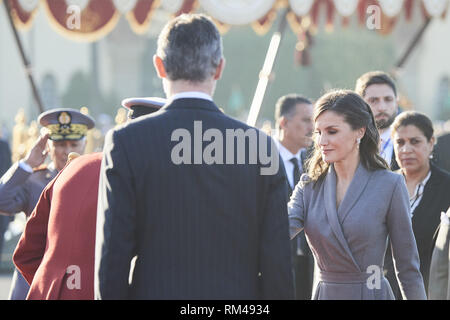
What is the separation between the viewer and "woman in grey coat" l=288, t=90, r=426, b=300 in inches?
127

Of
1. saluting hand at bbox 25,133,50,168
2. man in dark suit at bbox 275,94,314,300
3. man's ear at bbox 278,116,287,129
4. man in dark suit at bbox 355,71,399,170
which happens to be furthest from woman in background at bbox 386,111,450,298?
saluting hand at bbox 25,133,50,168

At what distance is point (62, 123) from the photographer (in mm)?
4895

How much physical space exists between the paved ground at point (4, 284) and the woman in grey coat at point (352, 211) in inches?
192

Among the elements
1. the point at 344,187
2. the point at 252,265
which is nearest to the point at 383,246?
the point at 344,187

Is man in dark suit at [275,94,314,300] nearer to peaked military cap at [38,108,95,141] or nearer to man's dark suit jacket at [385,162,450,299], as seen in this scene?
man's dark suit jacket at [385,162,450,299]

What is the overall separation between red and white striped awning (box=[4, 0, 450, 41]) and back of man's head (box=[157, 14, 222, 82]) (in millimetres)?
5691

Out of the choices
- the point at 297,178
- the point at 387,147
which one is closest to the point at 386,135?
the point at 387,147

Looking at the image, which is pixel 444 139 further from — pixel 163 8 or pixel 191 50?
pixel 163 8

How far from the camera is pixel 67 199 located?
296cm

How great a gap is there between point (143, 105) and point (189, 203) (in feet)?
2.02

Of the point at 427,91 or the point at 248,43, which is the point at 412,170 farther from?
the point at 248,43

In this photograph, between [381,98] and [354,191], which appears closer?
[354,191]

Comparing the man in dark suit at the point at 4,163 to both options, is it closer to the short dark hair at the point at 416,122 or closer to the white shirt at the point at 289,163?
the white shirt at the point at 289,163

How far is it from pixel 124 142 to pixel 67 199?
0.53 meters
